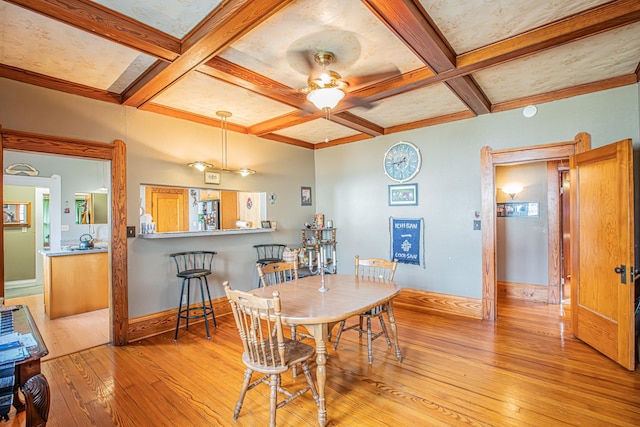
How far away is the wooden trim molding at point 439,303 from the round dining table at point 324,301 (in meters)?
Answer: 1.61

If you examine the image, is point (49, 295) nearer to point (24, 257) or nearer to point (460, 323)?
point (24, 257)

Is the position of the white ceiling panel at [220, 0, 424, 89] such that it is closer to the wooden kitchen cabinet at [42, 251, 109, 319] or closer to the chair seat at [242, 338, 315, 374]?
the chair seat at [242, 338, 315, 374]

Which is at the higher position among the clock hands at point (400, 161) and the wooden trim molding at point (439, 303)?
the clock hands at point (400, 161)

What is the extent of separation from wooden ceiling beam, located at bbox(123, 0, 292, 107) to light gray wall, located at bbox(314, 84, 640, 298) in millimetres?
3035

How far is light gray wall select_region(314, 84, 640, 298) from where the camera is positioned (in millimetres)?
3234

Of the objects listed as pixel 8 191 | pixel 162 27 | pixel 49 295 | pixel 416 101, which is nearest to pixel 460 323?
pixel 416 101

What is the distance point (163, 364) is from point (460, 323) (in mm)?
3235

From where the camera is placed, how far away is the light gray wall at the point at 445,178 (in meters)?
3.23

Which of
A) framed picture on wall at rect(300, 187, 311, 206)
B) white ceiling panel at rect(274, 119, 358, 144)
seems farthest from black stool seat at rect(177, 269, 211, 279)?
white ceiling panel at rect(274, 119, 358, 144)

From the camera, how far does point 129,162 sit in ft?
11.2

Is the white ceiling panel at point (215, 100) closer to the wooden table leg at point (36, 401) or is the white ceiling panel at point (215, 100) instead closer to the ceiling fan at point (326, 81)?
the ceiling fan at point (326, 81)

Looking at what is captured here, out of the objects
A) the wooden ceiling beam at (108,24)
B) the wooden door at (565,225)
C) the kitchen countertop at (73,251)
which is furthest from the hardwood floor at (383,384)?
the wooden ceiling beam at (108,24)

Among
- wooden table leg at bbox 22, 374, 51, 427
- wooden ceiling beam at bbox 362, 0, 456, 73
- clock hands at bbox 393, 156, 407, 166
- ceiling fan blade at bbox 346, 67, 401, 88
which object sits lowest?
wooden table leg at bbox 22, 374, 51, 427

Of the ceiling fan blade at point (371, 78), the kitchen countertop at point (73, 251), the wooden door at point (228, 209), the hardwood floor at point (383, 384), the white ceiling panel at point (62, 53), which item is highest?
the white ceiling panel at point (62, 53)
